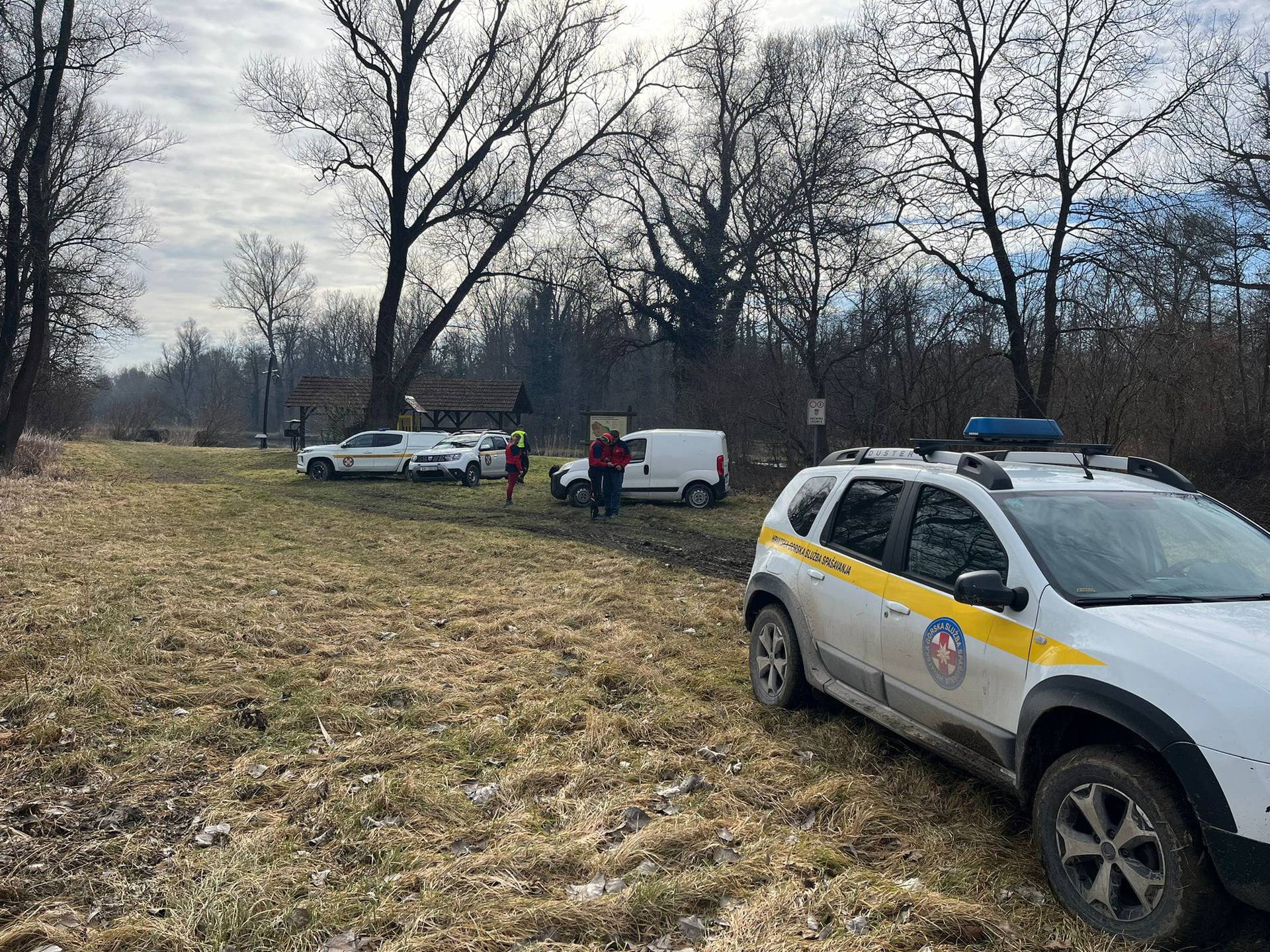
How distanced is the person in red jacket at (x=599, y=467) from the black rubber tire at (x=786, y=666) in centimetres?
1167

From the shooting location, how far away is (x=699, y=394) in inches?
1073

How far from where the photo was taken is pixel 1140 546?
409 cm

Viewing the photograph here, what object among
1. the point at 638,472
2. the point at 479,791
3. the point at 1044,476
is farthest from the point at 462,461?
the point at 1044,476

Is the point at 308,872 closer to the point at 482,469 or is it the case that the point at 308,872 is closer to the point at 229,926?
the point at 229,926

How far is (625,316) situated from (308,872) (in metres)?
31.8

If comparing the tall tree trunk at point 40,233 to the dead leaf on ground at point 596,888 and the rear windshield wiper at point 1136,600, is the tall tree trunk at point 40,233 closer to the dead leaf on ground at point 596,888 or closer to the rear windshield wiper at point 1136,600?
the dead leaf on ground at point 596,888

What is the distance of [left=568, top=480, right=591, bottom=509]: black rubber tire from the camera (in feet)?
65.4

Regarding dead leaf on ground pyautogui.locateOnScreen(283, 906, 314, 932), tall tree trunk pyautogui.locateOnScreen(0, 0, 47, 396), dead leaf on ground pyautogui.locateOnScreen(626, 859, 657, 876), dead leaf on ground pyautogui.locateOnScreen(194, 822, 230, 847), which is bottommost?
dead leaf on ground pyautogui.locateOnScreen(194, 822, 230, 847)

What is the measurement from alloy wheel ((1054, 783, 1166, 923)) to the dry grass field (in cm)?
18

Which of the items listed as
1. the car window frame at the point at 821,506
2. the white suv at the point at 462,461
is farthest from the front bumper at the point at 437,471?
the car window frame at the point at 821,506

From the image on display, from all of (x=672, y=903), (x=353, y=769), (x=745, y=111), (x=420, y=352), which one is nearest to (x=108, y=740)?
(x=353, y=769)

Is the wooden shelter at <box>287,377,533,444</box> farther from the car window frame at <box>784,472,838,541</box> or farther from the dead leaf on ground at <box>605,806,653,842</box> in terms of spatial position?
the dead leaf on ground at <box>605,806,653,842</box>

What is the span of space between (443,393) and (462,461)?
23354 millimetres

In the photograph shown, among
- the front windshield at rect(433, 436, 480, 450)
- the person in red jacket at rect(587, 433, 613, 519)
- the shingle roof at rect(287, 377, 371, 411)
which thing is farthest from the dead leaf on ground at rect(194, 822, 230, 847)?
the shingle roof at rect(287, 377, 371, 411)
